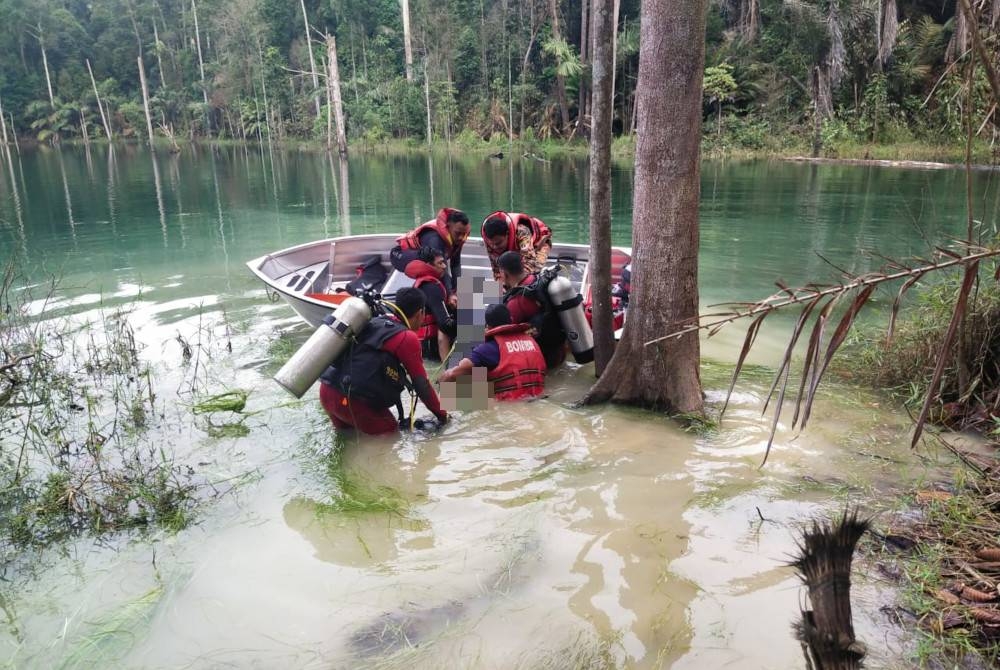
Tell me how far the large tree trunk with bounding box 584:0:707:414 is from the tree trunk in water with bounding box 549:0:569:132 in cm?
3221

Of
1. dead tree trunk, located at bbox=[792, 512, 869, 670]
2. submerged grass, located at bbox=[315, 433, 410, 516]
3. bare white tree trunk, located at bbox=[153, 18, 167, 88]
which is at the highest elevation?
bare white tree trunk, located at bbox=[153, 18, 167, 88]

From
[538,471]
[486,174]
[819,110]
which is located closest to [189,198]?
[486,174]

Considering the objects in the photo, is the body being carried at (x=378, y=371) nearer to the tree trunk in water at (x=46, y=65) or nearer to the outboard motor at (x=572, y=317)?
the outboard motor at (x=572, y=317)

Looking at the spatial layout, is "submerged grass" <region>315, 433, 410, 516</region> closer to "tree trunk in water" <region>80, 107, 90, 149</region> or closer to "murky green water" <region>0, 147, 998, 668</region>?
"murky green water" <region>0, 147, 998, 668</region>

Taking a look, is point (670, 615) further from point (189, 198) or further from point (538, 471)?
point (189, 198)

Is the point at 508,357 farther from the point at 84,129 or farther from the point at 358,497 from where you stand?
the point at 84,129

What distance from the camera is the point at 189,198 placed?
2161cm

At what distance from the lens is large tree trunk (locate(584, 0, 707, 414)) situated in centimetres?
468

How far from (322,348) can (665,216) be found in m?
2.51

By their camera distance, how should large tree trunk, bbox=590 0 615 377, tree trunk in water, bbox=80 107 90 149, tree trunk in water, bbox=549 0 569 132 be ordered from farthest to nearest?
tree trunk in water, bbox=80 107 90 149
tree trunk in water, bbox=549 0 569 132
large tree trunk, bbox=590 0 615 377

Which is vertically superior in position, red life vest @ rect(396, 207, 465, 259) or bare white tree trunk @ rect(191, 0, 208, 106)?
bare white tree trunk @ rect(191, 0, 208, 106)

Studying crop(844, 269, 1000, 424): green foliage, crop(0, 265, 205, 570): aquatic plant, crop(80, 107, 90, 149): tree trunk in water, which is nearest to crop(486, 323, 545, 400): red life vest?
crop(0, 265, 205, 570): aquatic plant

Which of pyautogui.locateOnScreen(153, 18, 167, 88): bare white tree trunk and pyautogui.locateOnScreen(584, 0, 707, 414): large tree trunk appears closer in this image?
pyautogui.locateOnScreen(584, 0, 707, 414): large tree trunk

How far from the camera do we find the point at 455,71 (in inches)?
1625
